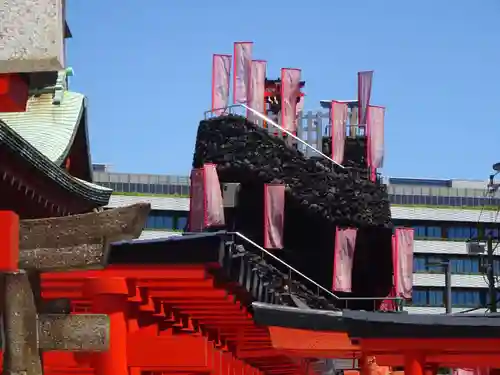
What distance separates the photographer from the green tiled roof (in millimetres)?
18156

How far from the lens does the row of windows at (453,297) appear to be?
6800 centimetres

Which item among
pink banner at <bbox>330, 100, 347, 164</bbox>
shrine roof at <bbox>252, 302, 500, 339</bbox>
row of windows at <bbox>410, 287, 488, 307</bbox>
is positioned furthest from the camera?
row of windows at <bbox>410, 287, 488, 307</bbox>

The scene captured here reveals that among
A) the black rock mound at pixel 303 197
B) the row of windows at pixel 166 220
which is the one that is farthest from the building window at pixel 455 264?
the black rock mound at pixel 303 197

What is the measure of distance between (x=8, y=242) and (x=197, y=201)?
1018 inches

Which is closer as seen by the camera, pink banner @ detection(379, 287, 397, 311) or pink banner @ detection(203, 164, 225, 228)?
pink banner @ detection(203, 164, 225, 228)

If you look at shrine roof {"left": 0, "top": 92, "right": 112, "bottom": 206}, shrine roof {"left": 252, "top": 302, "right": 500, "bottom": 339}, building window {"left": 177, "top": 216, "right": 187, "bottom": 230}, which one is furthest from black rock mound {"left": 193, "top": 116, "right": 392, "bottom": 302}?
building window {"left": 177, "top": 216, "right": 187, "bottom": 230}

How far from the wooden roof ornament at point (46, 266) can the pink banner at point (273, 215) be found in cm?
2411

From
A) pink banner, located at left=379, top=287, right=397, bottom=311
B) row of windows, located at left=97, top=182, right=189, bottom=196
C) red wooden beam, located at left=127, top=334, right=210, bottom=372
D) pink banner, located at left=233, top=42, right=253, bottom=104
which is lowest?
pink banner, located at left=379, top=287, right=397, bottom=311

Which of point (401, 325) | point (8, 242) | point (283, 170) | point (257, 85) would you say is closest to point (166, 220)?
point (257, 85)

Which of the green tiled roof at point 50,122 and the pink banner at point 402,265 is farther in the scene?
the pink banner at point 402,265

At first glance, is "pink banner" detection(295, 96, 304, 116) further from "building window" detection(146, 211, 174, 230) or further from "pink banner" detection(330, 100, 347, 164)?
"building window" detection(146, 211, 174, 230)

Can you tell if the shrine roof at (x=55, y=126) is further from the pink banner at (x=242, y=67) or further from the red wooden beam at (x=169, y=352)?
the pink banner at (x=242, y=67)

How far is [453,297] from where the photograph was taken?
6825cm

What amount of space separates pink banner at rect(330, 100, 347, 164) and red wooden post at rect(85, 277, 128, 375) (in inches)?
901
